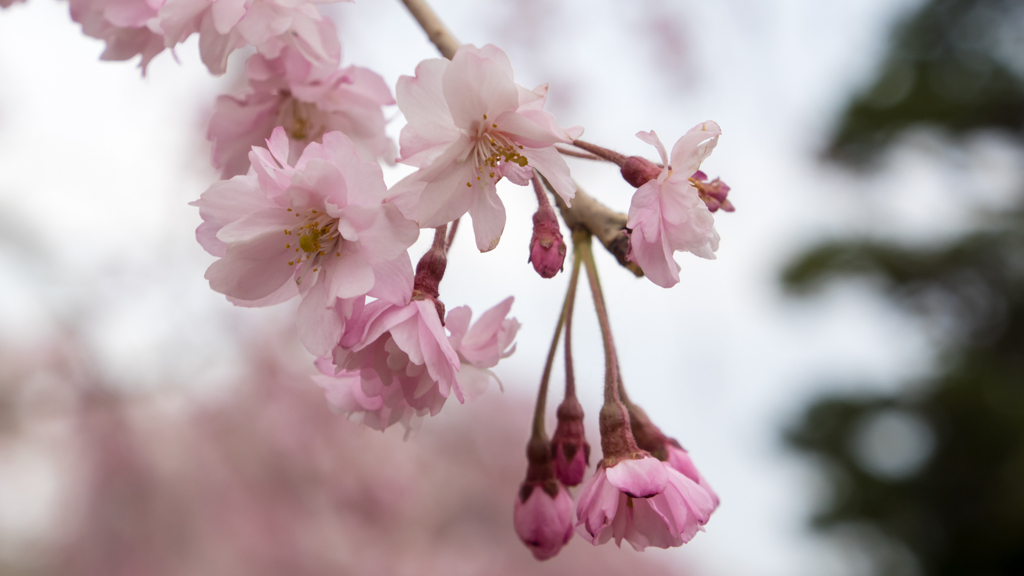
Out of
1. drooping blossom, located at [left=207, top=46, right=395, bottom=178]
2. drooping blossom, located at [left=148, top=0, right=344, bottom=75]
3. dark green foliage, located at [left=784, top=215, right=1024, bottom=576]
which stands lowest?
drooping blossom, located at [left=148, top=0, right=344, bottom=75]

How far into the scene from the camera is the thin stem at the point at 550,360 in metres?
0.73

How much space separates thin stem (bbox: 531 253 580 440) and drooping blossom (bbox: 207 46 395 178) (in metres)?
0.34

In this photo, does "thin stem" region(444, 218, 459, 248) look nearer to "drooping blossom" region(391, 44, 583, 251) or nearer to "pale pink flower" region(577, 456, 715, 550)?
"drooping blossom" region(391, 44, 583, 251)

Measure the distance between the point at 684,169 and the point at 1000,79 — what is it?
9.53 m

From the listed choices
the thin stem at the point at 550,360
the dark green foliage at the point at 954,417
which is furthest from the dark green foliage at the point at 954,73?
the thin stem at the point at 550,360

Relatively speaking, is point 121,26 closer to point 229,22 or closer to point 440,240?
point 229,22

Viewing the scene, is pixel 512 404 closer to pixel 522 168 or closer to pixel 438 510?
pixel 438 510

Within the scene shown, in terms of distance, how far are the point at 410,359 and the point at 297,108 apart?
1.55 feet

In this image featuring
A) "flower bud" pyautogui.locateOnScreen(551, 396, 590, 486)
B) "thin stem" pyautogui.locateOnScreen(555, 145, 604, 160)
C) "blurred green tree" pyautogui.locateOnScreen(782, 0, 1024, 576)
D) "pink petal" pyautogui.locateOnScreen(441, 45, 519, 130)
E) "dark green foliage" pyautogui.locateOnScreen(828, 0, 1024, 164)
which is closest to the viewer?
"pink petal" pyautogui.locateOnScreen(441, 45, 519, 130)

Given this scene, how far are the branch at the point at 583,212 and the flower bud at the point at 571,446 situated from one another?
0.61 feet

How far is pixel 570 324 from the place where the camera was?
0.75m

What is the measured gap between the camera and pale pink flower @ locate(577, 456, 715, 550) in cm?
63

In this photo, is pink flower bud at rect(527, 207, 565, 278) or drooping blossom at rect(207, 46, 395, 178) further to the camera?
drooping blossom at rect(207, 46, 395, 178)

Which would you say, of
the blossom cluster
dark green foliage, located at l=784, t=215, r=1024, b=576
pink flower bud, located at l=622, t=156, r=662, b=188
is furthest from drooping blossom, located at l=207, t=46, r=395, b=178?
dark green foliage, located at l=784, t=215, r=1024, b=576
